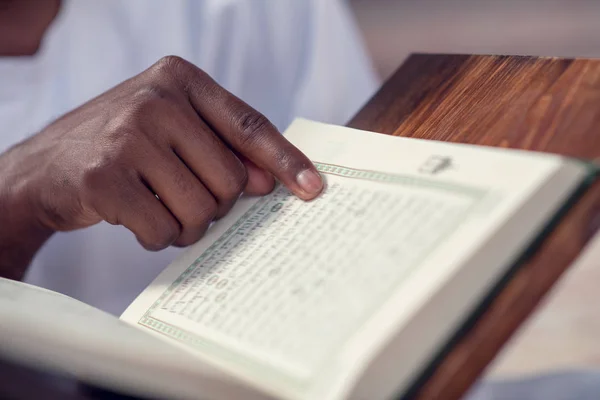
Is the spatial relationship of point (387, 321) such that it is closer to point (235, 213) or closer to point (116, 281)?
point (235, 213)

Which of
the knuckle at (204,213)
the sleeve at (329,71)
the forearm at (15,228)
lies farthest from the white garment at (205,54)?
the knuckle at (204,213)

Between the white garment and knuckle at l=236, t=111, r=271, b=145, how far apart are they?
281 millimetres

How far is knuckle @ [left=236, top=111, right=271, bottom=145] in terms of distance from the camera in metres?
0.35

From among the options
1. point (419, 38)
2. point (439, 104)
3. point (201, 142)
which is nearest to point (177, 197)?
point (201, 142)

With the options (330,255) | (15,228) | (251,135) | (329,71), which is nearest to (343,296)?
(330,255)

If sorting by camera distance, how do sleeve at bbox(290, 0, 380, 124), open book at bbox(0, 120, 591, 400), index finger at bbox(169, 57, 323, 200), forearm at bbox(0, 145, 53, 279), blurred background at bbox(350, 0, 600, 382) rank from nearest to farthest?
open book at bbox(0, 120, 591, 400) → index finger at bbox(169, 57, 323, 200) → forearm at bbox(0, 145, 53, 279) → sleeve at bbox(290, 0, 380, 124) → blurred background at bbox(350, 0, 600, 382)

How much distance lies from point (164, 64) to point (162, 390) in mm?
205

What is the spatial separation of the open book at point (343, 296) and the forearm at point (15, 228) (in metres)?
0.16

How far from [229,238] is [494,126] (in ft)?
0.48

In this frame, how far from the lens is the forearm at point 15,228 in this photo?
459 mm

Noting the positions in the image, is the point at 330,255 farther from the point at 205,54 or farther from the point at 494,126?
the point at 205,54

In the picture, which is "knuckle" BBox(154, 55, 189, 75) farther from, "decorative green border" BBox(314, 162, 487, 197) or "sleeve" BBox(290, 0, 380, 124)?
"sleeve" BBox(290, 0, 380, 124)

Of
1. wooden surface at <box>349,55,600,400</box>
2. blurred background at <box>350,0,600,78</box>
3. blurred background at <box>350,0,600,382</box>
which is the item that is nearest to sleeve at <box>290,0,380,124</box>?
wooden surface at <box>349,55,600,400</box>

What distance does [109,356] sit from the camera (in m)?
0.25
